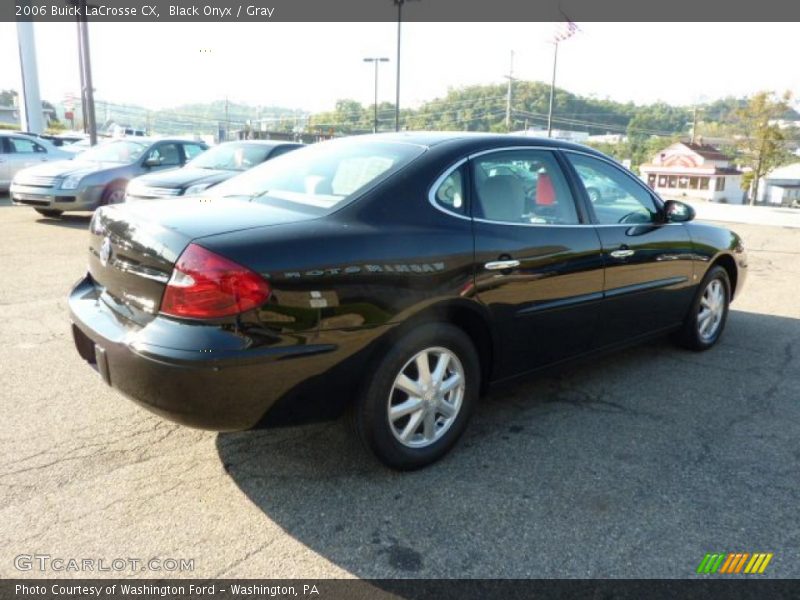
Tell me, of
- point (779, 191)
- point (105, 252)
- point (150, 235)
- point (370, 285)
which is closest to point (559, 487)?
point (370, 285)

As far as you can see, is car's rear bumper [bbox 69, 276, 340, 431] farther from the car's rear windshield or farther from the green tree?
the green tree

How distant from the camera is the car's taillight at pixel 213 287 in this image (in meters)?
2.51

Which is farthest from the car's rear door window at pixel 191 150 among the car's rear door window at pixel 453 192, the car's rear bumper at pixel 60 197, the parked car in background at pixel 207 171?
the car's rear door window at pixel 453 192

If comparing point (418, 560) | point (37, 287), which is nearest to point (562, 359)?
point (418, 560)

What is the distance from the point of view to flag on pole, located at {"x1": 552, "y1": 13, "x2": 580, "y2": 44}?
23.9 m

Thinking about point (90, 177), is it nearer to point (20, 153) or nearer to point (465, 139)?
point (20, 153)

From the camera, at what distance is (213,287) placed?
2.51 meters

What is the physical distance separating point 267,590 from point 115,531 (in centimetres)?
73

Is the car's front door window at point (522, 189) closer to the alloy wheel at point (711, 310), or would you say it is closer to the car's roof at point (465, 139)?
the car's roof at point (465, 139)

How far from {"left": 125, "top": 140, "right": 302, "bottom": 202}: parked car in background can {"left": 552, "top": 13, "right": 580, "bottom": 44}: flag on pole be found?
652 inches

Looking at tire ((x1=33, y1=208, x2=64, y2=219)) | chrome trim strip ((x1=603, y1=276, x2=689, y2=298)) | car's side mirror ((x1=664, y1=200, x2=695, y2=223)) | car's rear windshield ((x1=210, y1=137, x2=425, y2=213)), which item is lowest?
tire ((x1=33, y1=208, x2=64, y2=219))

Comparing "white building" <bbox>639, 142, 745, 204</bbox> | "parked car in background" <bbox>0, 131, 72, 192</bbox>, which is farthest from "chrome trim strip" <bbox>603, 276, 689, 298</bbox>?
"white building" <bbox>639, 142, 745, 204</bbox>

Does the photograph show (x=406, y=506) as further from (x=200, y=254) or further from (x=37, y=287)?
(x=37, y=287)

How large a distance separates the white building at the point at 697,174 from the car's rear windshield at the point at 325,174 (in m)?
74.1
